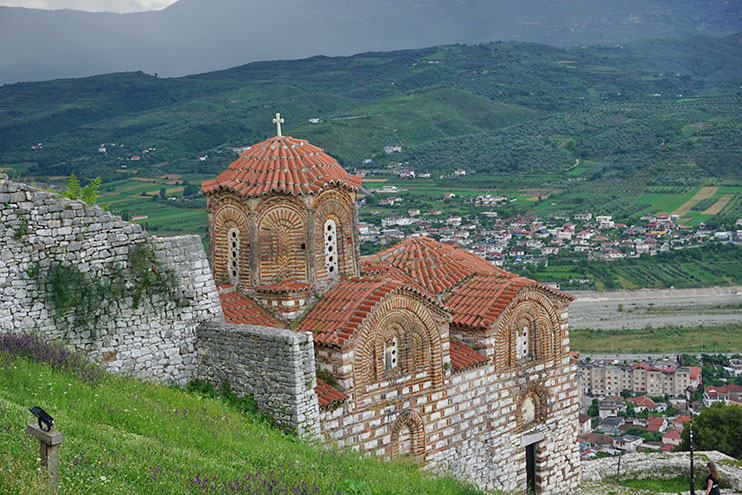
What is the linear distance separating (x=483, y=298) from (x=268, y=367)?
4958 millimetres

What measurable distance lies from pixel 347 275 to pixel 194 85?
385 feet

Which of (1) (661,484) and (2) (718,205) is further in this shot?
(2) (718,205)

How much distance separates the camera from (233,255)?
1382 centimetres

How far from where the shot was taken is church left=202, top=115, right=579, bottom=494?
1268 cm

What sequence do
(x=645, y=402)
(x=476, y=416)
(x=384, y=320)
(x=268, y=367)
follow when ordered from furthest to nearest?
1. (x=645, y=402)
2. (x=476, y=416)
3. (x=384, y=320)
4. (x=268, y=367)

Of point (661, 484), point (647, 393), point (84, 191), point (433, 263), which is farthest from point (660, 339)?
point (84, 191)

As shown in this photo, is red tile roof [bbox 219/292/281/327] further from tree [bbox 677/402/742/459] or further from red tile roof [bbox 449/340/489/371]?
tree [bbox 677/402/742/459]

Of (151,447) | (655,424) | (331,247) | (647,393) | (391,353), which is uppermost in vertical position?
(331,247)

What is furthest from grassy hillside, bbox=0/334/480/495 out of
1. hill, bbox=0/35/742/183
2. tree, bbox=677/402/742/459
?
hill, bbox=0/35/742/183

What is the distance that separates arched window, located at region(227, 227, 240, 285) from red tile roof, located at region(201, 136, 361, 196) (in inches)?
30.8

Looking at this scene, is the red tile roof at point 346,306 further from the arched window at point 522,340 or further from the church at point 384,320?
the arched window at point 522,340

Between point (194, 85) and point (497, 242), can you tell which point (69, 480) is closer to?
point (497, 242)

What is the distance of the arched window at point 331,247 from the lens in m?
13.8

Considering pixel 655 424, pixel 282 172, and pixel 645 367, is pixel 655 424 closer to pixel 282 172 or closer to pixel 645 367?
pixel 645 367
